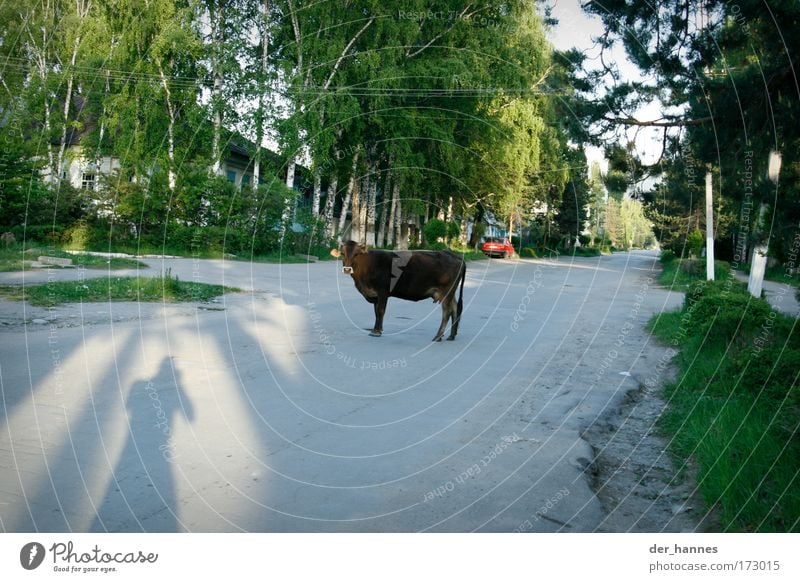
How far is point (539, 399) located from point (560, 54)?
3.31m

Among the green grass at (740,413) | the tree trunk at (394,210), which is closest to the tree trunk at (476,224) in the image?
the tree trunk at (394,210)

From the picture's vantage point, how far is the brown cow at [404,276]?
9719 mm

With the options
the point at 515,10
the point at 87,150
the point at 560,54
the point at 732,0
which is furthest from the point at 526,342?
the point at 87,150

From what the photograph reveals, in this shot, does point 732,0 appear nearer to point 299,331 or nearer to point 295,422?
point 295,422

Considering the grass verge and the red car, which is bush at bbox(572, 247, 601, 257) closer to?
the red car

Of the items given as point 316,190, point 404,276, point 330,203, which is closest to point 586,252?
point 330,203

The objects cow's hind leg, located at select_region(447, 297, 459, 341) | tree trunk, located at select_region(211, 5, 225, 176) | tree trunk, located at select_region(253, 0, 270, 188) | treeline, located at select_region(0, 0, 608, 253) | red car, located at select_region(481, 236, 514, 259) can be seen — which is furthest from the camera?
red car, located at select_region(481, 236, 514, 259)

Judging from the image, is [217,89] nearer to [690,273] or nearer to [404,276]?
[404,276]

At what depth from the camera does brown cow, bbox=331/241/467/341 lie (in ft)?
31.9

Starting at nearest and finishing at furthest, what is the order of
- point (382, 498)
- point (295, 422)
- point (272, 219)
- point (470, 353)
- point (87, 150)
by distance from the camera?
point (382, 498) < point (295, 422) < point (470, 353) < point (272, 219) < point (87, 150)

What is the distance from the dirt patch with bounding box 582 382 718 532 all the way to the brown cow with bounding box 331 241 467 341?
13.4 ft

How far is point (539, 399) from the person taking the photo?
656 centimetres

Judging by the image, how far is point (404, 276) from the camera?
9969 mm

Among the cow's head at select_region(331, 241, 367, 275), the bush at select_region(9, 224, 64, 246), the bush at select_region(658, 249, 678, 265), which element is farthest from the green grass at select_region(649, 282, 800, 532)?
the bush at select_region(658, 249, 678, 265)
